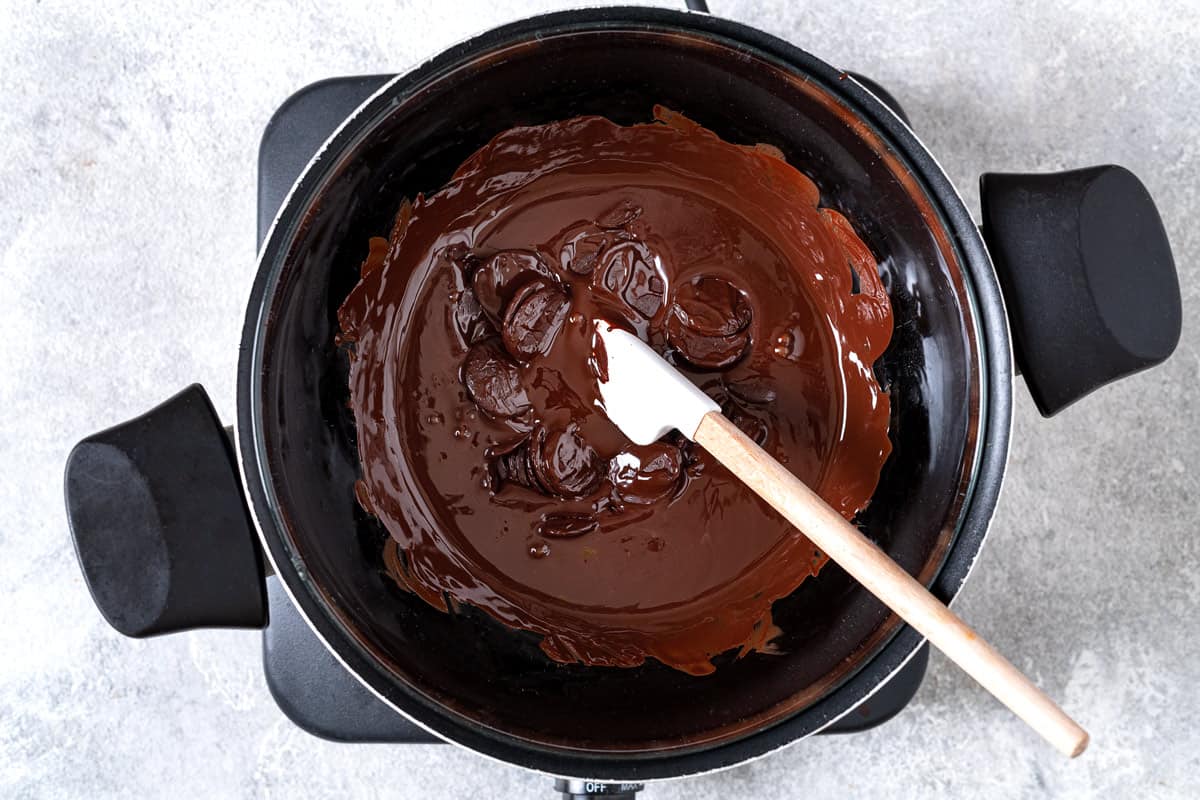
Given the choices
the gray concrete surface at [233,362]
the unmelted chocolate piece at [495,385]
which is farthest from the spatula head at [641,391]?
the gray concrete surface at [233,362]

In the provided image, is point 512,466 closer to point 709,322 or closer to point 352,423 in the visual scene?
point 352,423

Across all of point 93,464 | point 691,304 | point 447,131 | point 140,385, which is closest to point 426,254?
point 447,131

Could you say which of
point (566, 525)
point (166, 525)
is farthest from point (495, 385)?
point (166, 525)

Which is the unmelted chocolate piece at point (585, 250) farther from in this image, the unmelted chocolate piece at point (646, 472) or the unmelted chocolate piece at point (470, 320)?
the unmelted chocolate piece at point (646, 472)

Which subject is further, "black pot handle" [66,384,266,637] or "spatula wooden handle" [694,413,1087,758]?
"black pot handle" [66,384,266,637]

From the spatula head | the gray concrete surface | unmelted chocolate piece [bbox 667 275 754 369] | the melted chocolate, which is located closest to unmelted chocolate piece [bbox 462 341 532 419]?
the melted chocolate

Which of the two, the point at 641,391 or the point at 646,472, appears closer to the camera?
the point at 641,391

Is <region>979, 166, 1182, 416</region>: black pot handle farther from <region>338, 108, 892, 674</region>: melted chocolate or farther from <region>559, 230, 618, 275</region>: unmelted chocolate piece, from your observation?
<region>559, 230, 618, 275</region>: unmelted chocolate piece
